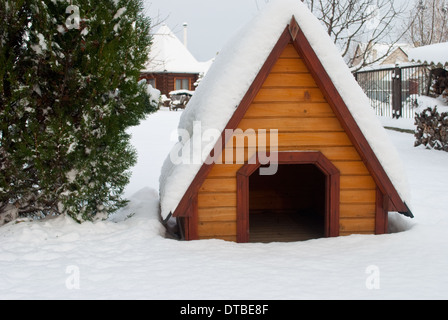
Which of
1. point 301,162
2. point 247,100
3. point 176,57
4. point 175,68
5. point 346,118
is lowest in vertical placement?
point 301,162

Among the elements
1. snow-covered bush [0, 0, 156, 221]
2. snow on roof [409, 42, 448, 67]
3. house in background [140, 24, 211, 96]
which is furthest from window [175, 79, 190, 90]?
snow-covered bush [0, 0, 156, 221]

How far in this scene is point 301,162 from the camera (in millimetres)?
5012

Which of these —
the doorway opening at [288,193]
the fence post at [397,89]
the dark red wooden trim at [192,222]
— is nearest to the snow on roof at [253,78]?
the dark red wooden trim at [192,222]

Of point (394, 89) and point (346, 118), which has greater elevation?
point (394, 89)

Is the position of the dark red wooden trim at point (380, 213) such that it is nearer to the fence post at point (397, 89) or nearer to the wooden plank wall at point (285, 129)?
the wooden plank wall at point (285, 129)

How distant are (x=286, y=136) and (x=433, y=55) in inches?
281

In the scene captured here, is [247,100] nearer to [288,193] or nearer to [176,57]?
[288,193]

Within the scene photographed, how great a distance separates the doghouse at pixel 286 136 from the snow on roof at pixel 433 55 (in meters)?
6.27

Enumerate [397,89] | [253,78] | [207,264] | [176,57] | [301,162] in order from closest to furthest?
1. [207,264]
2. [253,78]
3. [301,162]
4. [397,89]
5. [176,57]

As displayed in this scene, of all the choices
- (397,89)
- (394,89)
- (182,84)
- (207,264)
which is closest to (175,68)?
(182,84)

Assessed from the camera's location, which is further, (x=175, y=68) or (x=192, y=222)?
(x=175, y=68)

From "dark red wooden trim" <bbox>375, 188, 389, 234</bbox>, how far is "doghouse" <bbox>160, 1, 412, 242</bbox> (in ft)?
0.03
